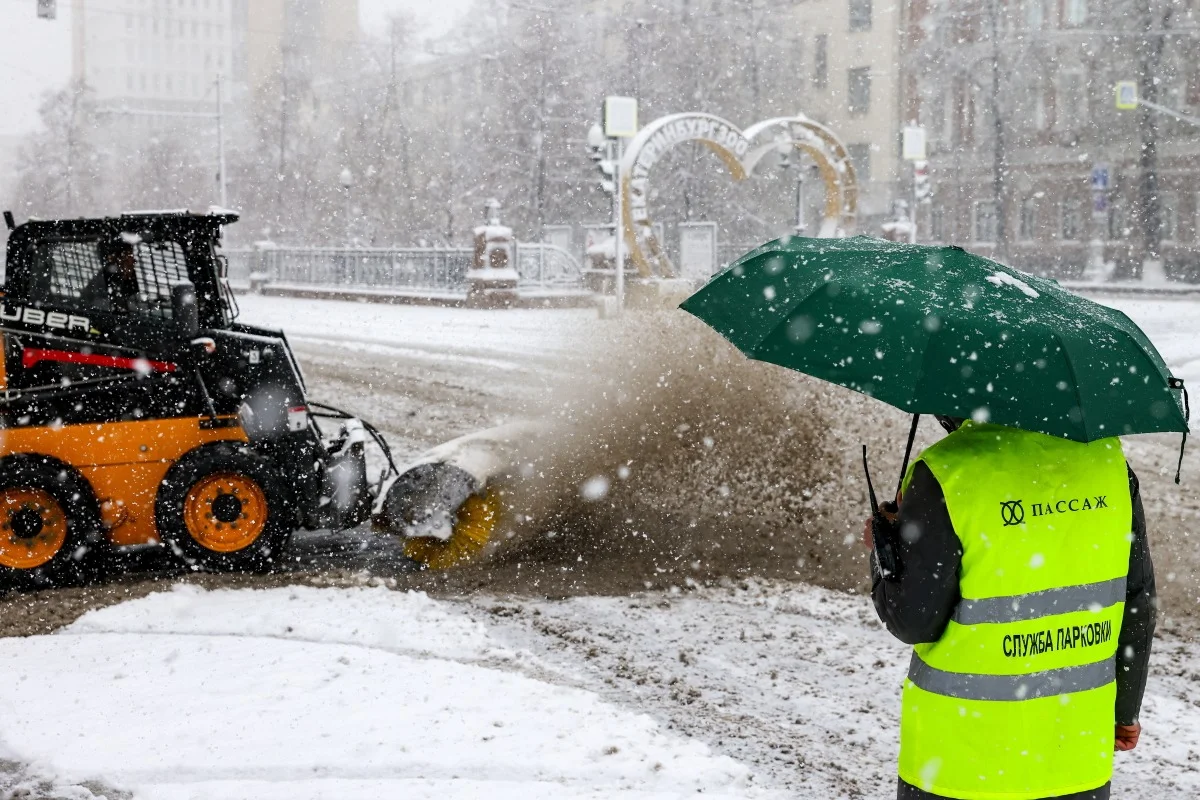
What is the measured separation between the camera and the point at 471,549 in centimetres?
752

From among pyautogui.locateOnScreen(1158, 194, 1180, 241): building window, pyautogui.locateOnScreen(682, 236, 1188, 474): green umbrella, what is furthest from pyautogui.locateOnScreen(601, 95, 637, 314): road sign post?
pyautogui.locateOnScreen(1158, 194, 1180, 241): building window

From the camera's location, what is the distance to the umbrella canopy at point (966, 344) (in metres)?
2.68

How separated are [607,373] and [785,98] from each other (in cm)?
4590

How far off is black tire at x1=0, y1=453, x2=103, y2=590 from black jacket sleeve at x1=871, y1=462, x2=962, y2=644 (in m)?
5.36

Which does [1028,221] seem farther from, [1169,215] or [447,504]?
[447,504]

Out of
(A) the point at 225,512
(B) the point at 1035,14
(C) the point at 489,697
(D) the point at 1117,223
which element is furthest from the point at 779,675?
(B) the point at 1035,14

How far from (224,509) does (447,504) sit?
123cm

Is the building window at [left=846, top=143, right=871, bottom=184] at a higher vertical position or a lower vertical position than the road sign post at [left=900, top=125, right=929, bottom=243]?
higher

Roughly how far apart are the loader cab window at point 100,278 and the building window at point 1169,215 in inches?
1521

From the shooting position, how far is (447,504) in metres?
7.27

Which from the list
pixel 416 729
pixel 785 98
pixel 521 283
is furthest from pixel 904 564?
pixel 785 98

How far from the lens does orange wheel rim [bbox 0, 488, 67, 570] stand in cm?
688

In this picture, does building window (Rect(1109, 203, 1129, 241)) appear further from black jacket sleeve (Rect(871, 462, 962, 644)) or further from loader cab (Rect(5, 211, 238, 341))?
black jacket sleeve (Rect(871, 462, 962, 644))

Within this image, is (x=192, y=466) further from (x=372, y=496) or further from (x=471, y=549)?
(x=471, y=549)
